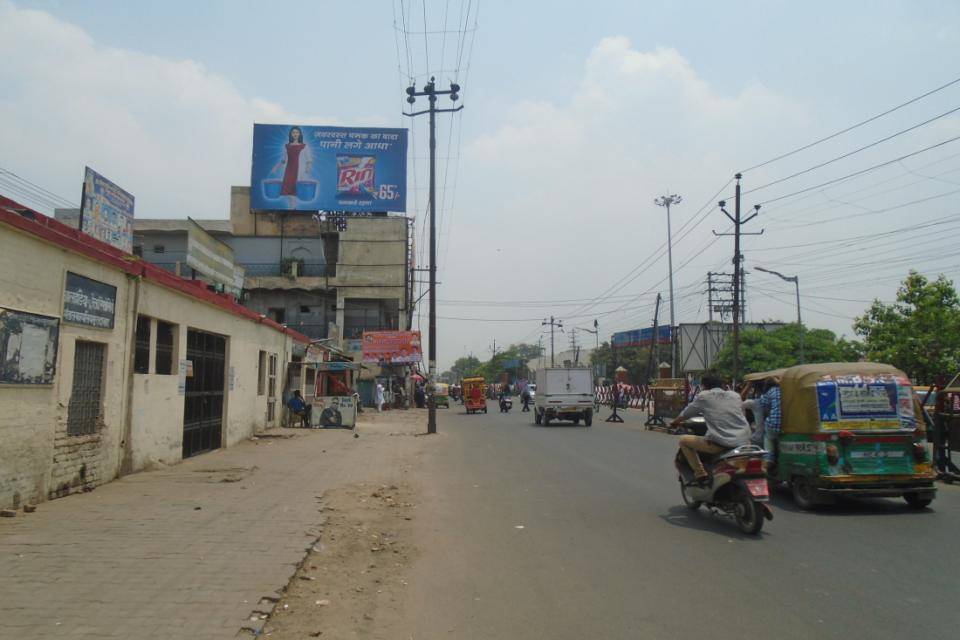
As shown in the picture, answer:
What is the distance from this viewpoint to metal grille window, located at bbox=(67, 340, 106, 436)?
29.6ft

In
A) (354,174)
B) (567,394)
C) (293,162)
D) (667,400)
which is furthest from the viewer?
(293,162)

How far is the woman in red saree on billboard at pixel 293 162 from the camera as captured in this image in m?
46.5

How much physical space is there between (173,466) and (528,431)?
15587 mm

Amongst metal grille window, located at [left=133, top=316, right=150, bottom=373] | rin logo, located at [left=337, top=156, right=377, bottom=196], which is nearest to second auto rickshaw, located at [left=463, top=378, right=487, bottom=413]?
rin logo, located at [left=337, top=156, right=377, bottom=196]

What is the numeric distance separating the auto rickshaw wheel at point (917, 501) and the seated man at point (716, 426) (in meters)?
2.66

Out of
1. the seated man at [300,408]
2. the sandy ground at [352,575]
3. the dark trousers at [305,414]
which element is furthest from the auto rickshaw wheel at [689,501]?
the dark trousers at [305,414]

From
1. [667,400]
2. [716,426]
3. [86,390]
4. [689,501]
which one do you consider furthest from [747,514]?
[667,400]

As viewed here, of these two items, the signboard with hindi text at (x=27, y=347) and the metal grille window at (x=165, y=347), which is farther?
the metal grille window at (x=165, y=347)

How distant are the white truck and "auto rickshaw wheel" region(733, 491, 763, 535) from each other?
21.2 meters

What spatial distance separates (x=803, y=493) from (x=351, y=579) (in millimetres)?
6284

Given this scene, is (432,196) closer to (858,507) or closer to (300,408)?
(300,408)

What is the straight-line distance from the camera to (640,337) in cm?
8012

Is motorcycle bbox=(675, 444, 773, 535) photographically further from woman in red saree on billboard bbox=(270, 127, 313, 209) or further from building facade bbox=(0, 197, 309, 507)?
woman in red saree on billboard bbox=(270, 127, 313, 209)

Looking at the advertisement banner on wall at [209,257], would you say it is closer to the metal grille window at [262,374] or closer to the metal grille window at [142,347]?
the metal grille window at [262,374]
